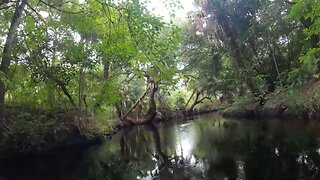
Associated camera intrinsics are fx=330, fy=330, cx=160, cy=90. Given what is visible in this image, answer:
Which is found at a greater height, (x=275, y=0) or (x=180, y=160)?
(x=275, y=0)

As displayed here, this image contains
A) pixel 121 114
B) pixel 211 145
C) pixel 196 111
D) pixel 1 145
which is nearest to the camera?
pixel 211 145

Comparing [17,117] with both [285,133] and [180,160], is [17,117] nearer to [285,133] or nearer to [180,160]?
[180,160]

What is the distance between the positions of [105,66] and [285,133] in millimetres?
11706

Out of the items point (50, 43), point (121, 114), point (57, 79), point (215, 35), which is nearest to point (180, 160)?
point (57, 79)

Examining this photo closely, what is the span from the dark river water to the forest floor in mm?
773

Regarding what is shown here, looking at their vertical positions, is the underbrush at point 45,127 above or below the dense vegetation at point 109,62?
below

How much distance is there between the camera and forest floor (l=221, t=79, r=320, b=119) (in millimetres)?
13570

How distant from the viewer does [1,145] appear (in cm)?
1380

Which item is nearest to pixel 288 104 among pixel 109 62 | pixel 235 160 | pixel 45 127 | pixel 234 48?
pixel 234 48

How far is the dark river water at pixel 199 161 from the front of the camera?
7332 mm

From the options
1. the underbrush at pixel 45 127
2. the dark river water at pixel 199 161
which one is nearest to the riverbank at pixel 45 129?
the underbrush at pixel 45 127

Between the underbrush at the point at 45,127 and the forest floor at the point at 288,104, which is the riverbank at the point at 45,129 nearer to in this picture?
the underbrush at the point at 45,127

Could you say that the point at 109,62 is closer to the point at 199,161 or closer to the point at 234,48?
the point at 234,48

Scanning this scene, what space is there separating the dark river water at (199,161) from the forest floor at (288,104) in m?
0.77
